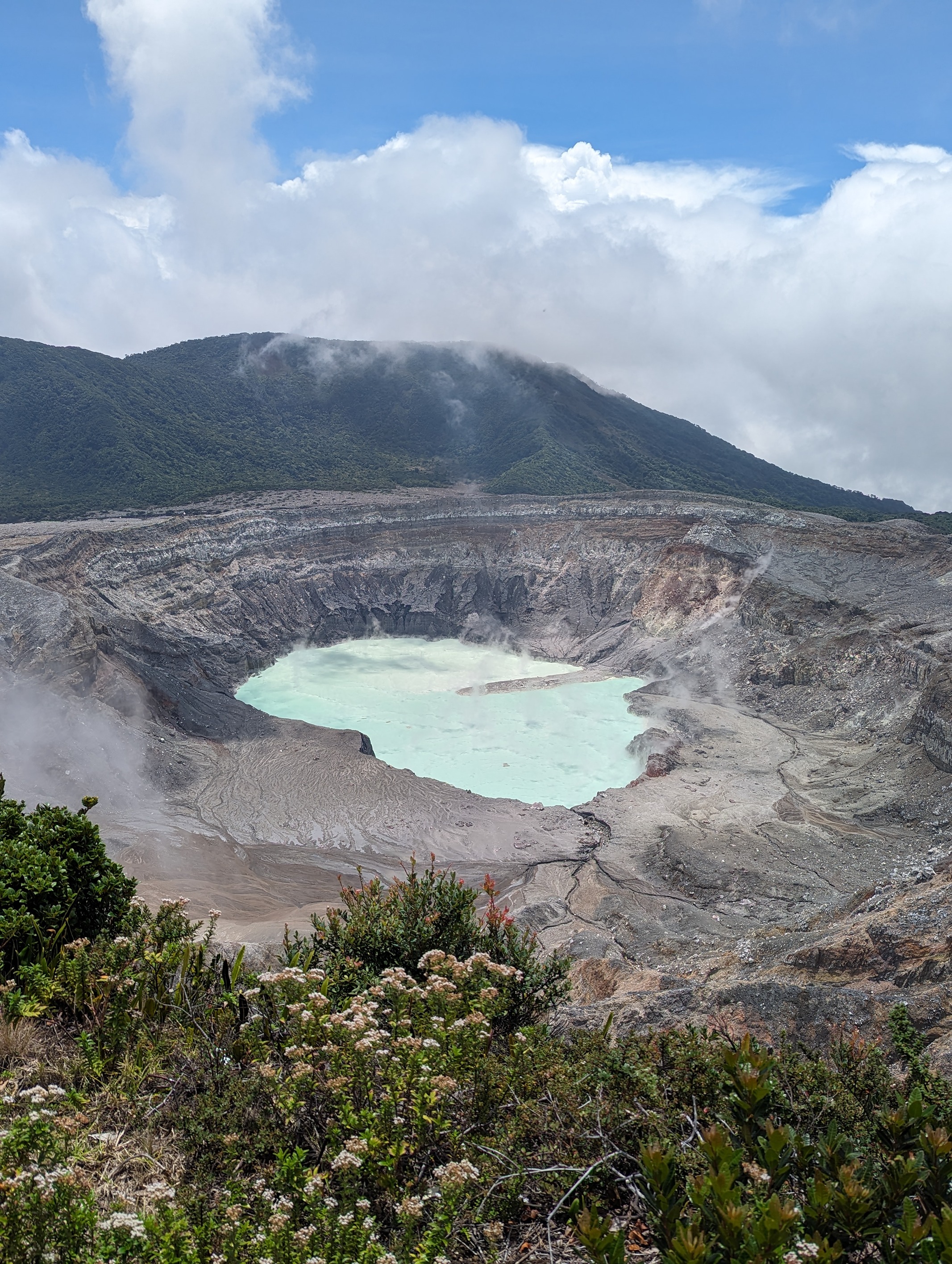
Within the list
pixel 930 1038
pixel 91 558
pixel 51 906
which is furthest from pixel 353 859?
pixel 91 558

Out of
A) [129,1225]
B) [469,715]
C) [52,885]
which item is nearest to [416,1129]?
[129,1225]

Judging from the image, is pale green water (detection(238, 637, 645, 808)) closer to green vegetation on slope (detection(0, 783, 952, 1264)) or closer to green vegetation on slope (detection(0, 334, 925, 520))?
green vegetation on slope (detection(0, 783, 952, 1264))

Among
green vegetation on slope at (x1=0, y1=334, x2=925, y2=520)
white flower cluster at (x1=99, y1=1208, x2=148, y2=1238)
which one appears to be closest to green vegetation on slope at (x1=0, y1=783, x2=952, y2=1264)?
white flower cluster at (x1=99, y1=1208, x2=148, y2=1238)

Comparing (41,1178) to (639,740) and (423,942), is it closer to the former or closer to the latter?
(423,942)

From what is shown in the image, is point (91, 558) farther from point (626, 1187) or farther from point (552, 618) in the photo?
point (626, 1187)

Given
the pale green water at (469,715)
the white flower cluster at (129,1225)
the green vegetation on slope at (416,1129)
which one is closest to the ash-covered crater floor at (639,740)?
the pale green water at (469,715)

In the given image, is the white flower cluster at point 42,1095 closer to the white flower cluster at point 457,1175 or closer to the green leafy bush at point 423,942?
the green leafy bush at point 423,942
